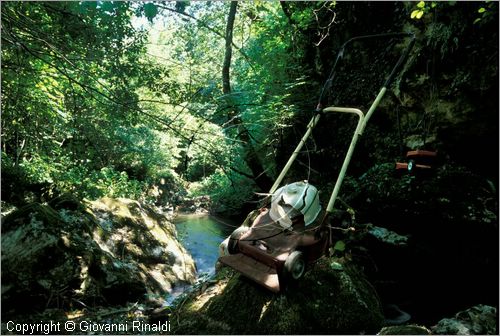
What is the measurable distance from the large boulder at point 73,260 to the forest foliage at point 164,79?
110 cm

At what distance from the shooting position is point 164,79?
5449 mm

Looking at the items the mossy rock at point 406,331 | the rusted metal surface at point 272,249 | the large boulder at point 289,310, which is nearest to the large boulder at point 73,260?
the large boulder at point 289,310

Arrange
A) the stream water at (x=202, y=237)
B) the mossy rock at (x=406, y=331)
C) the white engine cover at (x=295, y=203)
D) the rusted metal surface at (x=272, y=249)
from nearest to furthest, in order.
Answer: the mossy rock at (x=406, y=331), the rusted metal surface at (x=272, y=249), the white engine cover at (x=295, y=203), the stream water at (x=202, y=237)

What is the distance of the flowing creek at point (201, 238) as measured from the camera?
10.0m

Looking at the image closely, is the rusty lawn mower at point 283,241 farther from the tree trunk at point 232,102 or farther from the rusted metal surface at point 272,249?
the tree trunk at point 232,102

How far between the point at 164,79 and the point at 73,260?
10.6 feet

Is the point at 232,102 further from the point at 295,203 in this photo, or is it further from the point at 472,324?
the point at 472,324

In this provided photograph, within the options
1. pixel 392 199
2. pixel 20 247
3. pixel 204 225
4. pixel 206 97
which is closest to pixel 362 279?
pixel 392 199

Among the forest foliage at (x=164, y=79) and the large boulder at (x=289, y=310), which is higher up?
the forest foliage at (x=164, y=79)

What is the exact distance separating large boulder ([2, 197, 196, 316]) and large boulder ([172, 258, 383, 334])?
5.36 feet

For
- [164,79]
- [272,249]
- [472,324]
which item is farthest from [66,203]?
[472,324]

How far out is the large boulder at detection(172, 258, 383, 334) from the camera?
3.53 metres

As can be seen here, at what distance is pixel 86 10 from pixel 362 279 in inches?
197

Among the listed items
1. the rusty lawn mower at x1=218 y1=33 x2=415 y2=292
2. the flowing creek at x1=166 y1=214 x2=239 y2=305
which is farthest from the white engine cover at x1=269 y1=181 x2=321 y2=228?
the flowing creek at x1=166 y1=214 x2=239 y2=305
